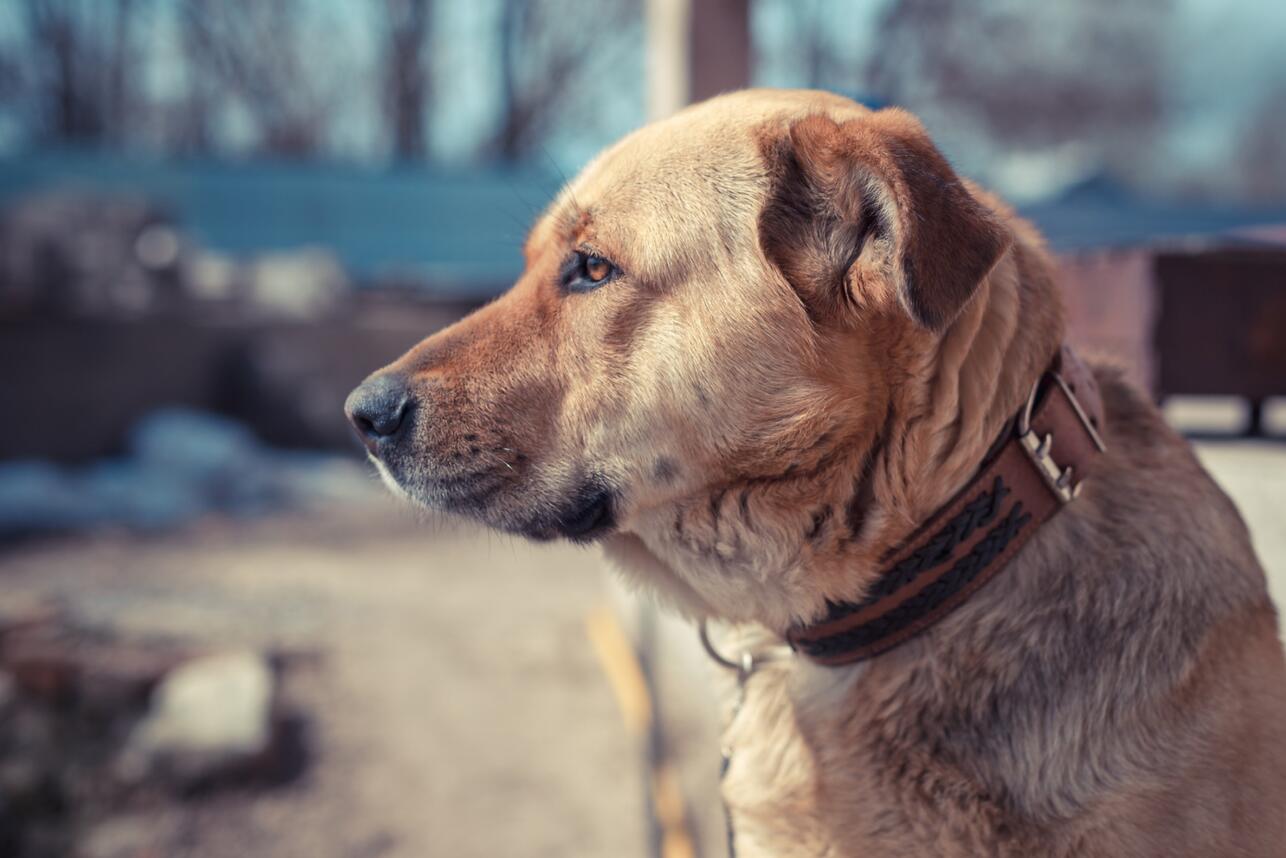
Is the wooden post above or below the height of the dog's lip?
above

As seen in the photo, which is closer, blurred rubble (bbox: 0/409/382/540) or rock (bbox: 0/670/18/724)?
rock (bbox: 0/670/18/724)

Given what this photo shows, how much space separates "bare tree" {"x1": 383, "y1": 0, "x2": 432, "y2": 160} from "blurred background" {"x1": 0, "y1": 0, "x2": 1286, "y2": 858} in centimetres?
1035

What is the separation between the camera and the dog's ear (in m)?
1.40

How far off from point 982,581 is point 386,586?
16.6 ft

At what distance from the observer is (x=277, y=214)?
42.9 ft

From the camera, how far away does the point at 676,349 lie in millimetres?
1738

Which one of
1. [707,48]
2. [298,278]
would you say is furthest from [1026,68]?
[707,48]

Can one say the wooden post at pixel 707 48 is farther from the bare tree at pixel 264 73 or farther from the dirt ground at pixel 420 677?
the bare tree at pixel 264 73

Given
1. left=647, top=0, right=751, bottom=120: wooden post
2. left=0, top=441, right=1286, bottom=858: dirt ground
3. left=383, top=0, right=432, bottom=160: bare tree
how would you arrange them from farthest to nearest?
left=383, top=0, right=432, bottom=160: bare tree < left=647, top=0, right=751, bottom=120: wooden post < left=0, top=441, right=1286, bottom=858: dirt ground

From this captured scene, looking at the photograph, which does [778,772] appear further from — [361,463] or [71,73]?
Result: [71,73]

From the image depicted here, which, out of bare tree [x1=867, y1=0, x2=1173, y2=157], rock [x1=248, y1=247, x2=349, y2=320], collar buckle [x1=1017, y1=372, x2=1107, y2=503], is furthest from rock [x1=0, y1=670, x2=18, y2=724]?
bare tree [x1=867, y1=0, x2=1173, y2=157]

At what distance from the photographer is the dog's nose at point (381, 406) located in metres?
1.75

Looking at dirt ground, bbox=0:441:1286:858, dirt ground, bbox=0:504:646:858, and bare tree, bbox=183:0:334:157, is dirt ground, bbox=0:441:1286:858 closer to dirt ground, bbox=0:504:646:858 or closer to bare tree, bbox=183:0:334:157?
dirt ground, bbox=0:504:646:858

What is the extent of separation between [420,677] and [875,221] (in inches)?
147
